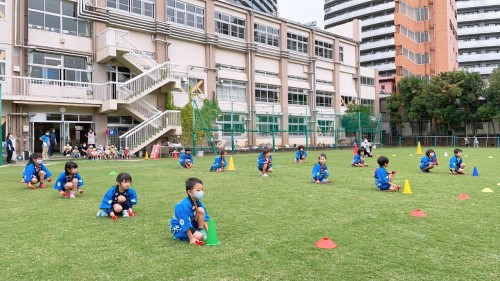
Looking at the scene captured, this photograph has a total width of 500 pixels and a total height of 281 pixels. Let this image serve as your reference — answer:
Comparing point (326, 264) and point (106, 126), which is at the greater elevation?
point (106, 126)

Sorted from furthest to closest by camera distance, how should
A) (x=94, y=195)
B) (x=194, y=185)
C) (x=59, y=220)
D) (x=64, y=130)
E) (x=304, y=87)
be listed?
(x=304, y=87) → (x=64, y=130) → (x=94, y=195) → (x=59, y=220) → (x=194, y=185)

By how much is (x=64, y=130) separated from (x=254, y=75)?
1761 cm

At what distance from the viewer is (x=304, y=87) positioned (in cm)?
4266

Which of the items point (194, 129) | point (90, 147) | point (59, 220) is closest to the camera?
point (59, 220)

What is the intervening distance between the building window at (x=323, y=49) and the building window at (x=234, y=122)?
13.9 m

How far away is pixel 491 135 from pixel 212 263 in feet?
181

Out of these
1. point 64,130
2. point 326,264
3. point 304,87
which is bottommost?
point 326,264

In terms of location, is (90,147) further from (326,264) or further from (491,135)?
(491,135)

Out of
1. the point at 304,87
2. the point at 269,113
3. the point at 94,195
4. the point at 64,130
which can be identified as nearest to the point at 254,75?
the point at 269,113

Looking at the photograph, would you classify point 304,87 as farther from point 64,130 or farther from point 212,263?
point 212,263

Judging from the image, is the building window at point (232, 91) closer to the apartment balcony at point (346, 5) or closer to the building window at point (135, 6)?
the building window at point (135, 6)

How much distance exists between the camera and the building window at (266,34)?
3884 centimetres

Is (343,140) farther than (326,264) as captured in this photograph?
Yes

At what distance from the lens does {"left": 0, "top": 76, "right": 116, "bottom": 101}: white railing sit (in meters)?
23.0
